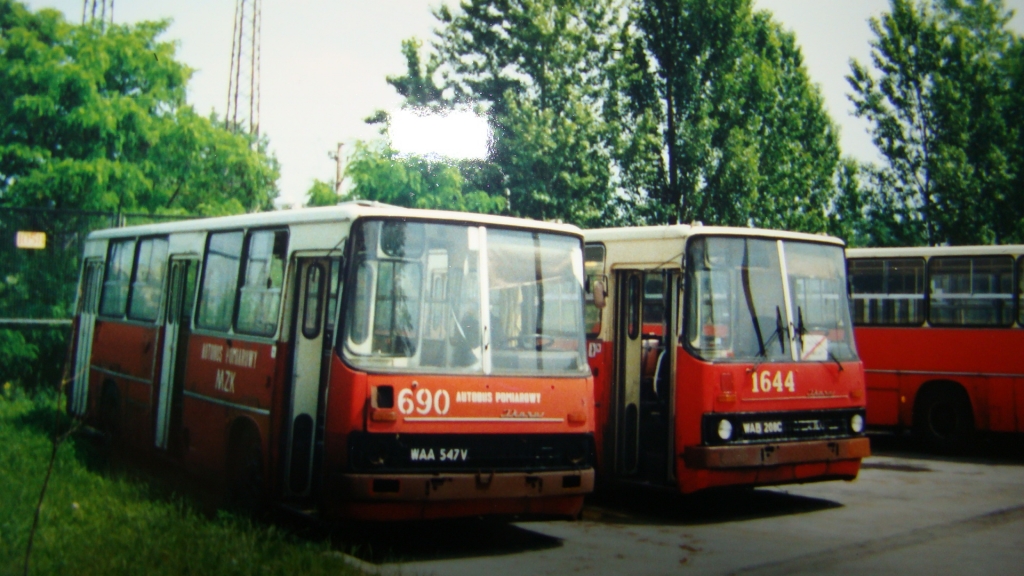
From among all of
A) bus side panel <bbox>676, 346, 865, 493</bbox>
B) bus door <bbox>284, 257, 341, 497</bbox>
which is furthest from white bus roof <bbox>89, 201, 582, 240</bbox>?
bus side panel <bbox>676, 346, 865, 493</bbox>

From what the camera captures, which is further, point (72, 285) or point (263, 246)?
point (72, 285)

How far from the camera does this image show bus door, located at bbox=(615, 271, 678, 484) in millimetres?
10367

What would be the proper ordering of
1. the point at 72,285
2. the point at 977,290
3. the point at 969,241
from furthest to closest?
the point at 969,241 → the point at 72,285 → the point at 977,290

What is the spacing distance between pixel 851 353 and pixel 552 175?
57.4 feet

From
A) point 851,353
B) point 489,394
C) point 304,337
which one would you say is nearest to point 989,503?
point 851,353

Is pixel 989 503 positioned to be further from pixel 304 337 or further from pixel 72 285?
pixel 72 285

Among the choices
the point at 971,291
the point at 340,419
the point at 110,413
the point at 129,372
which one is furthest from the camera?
the point at 971,291

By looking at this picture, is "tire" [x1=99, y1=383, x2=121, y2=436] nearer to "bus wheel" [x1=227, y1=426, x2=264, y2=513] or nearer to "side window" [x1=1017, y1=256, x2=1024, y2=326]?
"bus wheel" [x1=227, y1=426, x2=264, y2=513]

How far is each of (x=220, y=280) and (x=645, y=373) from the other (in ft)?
14.1

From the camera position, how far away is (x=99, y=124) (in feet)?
63.8

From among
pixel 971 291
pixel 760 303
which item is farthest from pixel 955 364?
pixel 760 303

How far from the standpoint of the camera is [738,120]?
31.6 metres

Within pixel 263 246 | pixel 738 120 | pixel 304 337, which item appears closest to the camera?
pixel 304 337

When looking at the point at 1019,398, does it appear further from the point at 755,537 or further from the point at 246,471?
the point at 246,471
